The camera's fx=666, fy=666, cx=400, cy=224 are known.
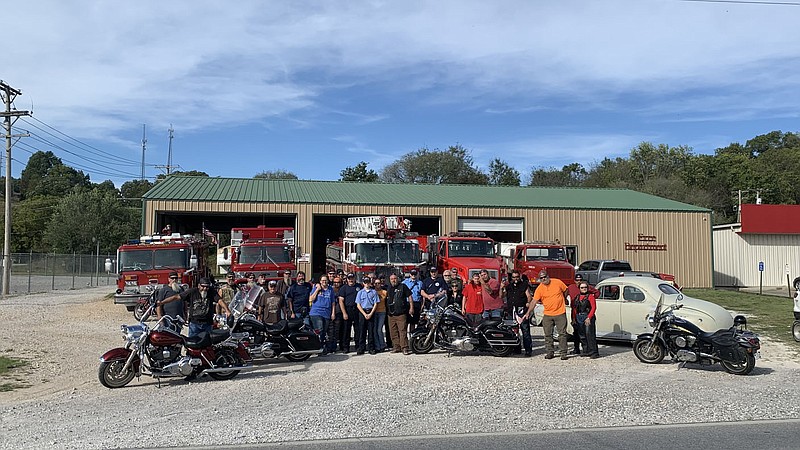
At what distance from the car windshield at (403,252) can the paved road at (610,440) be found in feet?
47.1

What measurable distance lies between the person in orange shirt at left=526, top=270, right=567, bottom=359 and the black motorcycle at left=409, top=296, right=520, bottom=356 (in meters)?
0.64

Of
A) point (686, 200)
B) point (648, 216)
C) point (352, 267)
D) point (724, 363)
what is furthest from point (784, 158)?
point (724, 363)

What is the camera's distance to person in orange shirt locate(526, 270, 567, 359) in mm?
12594

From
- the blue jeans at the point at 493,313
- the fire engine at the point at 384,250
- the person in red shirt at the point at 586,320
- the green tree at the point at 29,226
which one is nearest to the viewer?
the person in red shirt at the point at 586,320

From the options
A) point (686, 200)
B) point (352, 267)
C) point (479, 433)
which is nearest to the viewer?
point (479, 433)

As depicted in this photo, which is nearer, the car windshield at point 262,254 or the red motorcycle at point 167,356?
the red motorcycle at point 167,356

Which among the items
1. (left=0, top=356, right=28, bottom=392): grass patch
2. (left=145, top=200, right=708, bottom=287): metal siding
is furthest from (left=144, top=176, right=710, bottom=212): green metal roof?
(left=0, top=356, right=28, bottom=392): grass patch

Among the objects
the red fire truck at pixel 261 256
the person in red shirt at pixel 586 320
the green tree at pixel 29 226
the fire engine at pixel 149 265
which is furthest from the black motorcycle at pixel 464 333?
the green tree at pixel 29 226

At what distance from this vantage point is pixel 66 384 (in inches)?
413

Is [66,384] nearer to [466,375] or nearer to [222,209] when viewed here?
[466,375]

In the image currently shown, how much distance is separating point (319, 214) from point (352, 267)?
39.1ft

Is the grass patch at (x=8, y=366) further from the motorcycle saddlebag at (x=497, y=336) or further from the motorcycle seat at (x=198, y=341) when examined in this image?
the motorcycle saddlebag at (x=497, y=336)

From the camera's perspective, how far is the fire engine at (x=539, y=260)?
23.3m

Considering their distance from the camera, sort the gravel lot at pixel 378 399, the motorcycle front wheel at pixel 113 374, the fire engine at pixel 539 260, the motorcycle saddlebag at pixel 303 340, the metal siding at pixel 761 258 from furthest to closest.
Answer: the metal siding at pixel 761 258
the fire engine at pixel 539 260
the motorcycle saddlebag at pixel 303 340
the motorcycle front wheel at pixel 113 374
the gravel lot at pixel 378 399
